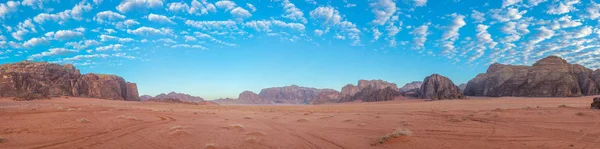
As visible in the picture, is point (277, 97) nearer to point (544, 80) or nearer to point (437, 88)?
point (437, 88)

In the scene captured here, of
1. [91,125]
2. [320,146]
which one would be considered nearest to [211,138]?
[320,146]

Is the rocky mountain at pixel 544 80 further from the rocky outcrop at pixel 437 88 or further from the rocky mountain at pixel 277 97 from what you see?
the rocky mountain at pixel 277 97

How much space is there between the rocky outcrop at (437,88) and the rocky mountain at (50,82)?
70876 mm

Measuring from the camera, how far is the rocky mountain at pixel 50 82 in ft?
148

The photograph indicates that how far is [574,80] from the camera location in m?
44.1

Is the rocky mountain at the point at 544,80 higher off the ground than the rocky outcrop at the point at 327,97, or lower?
higher

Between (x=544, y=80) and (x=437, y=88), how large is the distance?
17393 millimetres

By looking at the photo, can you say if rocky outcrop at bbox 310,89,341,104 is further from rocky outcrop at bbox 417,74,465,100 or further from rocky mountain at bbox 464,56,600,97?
rocky mountain at bbox 464,56,600,97

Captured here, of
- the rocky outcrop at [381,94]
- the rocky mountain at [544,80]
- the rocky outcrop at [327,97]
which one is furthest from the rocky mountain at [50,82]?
the rocky mountain at [544,80]

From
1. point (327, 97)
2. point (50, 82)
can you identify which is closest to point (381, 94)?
point (327, 97)

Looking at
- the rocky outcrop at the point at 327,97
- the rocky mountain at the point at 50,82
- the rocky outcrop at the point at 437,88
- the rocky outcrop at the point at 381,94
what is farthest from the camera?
the rocky outcrop at the point at 327,97

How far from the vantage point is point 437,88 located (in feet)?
188

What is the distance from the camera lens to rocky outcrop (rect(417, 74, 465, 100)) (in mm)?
52938

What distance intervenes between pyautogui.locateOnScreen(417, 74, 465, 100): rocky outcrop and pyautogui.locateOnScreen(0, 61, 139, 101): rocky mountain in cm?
7088
